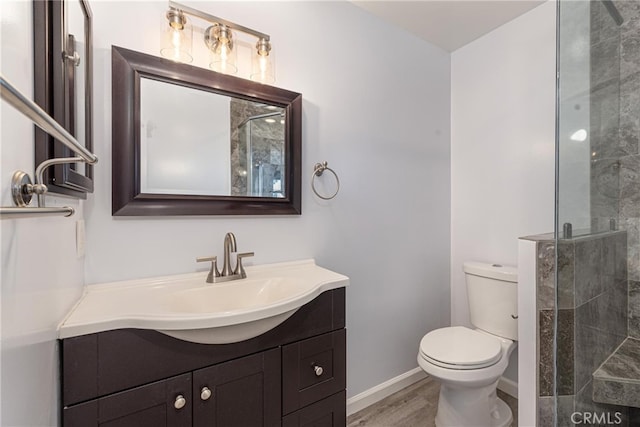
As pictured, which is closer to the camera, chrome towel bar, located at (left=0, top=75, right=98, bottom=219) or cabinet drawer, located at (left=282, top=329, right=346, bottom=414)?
chrome towel bar, located at (left=0, top=75, right=98, bottom=219)

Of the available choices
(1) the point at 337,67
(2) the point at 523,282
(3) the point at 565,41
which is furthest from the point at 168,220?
(3) the point at 565,41

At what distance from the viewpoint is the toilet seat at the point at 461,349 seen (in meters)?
1.40

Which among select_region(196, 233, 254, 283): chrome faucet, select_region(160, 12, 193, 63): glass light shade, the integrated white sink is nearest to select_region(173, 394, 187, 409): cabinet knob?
the integrated white sink

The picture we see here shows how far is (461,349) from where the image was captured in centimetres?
151

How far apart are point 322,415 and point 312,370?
194 mm

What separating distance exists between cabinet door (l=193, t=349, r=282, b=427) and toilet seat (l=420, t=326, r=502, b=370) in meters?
0.86

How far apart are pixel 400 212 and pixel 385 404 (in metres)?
1.21

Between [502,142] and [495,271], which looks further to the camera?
[502,142]

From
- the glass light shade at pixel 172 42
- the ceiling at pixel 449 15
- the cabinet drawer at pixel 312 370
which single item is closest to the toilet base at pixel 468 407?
the cabinet drawer at pixel 312 370

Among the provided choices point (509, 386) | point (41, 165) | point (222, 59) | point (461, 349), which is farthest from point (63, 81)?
point (509, 386)

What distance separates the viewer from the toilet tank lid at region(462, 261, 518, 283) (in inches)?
64.7

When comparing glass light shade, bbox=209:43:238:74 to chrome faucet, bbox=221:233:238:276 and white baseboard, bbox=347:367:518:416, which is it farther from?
white baseboard, bbox=347:367:518:416

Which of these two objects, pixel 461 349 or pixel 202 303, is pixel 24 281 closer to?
pixel 202 303

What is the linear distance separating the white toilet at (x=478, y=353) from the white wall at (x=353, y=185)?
1.19ft
